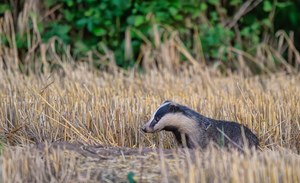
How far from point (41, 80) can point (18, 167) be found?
5.30 meters

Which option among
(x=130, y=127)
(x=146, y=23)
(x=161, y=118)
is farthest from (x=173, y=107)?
(x=146, y=23)

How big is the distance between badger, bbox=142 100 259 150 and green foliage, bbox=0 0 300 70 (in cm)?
620

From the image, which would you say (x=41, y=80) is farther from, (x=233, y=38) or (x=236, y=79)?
(x=233, y=38)

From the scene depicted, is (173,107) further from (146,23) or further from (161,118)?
(146,23)


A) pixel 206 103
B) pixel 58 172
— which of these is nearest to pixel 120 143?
pixel 206 103

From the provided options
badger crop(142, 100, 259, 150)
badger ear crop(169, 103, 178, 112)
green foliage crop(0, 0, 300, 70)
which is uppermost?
green foliage crop(0, 0, 300, 70)

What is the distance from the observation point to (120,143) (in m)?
8.38

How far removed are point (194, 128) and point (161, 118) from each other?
40 cm

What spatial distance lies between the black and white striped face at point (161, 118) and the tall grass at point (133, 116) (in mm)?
199

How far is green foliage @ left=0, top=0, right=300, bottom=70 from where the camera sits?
47.6ft

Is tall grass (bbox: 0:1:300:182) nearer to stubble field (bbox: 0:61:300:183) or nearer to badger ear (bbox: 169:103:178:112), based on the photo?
stubble field (bbox: 0:61:300:183)

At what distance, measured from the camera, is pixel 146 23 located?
14.6 meters

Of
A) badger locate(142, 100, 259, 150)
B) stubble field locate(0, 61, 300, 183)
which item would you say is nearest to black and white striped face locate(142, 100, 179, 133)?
badger locate(142, 100, 259, 150)

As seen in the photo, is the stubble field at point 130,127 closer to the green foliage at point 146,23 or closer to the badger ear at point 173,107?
the badger ear at point 173,107
